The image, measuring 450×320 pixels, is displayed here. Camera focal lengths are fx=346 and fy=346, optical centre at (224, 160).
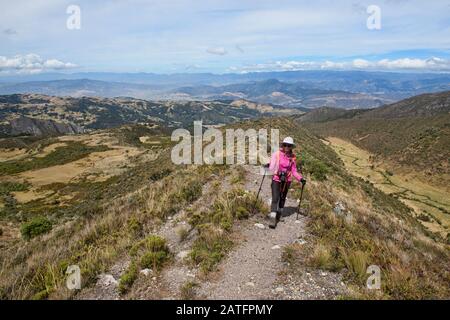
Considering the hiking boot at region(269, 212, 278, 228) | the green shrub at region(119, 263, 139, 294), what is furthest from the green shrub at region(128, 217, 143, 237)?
the hiking boot at region(269, 212, 278, 228)

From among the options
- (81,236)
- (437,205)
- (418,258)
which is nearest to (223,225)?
(81,236)

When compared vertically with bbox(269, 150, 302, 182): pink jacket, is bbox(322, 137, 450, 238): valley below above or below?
below

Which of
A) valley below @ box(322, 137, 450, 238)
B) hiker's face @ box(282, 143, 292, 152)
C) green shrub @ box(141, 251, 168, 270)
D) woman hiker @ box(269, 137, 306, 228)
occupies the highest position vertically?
hiker's face @ box(282, 143, 292, 152)

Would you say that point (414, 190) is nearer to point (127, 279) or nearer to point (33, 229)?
point (33, 229)

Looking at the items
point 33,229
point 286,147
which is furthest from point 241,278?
point 33,229

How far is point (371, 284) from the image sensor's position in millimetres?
7914

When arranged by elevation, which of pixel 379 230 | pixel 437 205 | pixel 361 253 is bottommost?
pixel 437 205

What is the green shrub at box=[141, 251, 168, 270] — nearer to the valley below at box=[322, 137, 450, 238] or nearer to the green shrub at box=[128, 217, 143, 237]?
the green shrub at box=[128, 217, 143, 237]

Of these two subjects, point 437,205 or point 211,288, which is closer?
point 211,288

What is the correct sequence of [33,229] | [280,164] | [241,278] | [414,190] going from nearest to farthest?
[241,278] → [280,164] → [33,229] → [414,190]

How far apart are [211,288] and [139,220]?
5793 mm

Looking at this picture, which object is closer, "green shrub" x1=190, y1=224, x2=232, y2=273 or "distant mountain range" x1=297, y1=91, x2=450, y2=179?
"green shrub" x1=190, y1=224, x2=232, y2=273
